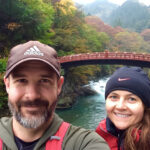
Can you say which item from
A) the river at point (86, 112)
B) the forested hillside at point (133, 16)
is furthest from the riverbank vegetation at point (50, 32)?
the forested hillside at point (133, 16)

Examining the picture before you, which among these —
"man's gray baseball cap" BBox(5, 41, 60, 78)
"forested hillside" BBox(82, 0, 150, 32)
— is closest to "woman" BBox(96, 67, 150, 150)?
"man's gray baseball cap" BBox(5, 41, 60, 78)

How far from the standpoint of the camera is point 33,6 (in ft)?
49.8

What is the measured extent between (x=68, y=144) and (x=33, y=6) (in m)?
15.3

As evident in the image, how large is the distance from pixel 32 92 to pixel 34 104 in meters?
0.09

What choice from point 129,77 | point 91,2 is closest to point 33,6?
point 129,77

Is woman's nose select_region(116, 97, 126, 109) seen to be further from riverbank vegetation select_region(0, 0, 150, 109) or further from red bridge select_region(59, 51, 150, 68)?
red bridge select_region(59, 51, 150, 68)

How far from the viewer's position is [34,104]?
1.46 m

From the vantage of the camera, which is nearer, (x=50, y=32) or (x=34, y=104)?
(x=34, y=104)

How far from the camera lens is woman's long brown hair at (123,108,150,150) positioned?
192cm

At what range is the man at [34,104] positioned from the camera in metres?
1.44

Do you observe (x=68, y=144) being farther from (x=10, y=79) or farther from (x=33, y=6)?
(x=33, y=6)

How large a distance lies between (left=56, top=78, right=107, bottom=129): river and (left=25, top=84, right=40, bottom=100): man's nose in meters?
10.6

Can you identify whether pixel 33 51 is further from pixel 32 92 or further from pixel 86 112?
pixel 86 112

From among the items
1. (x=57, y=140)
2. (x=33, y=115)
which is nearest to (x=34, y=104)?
(x=33, y=115)
